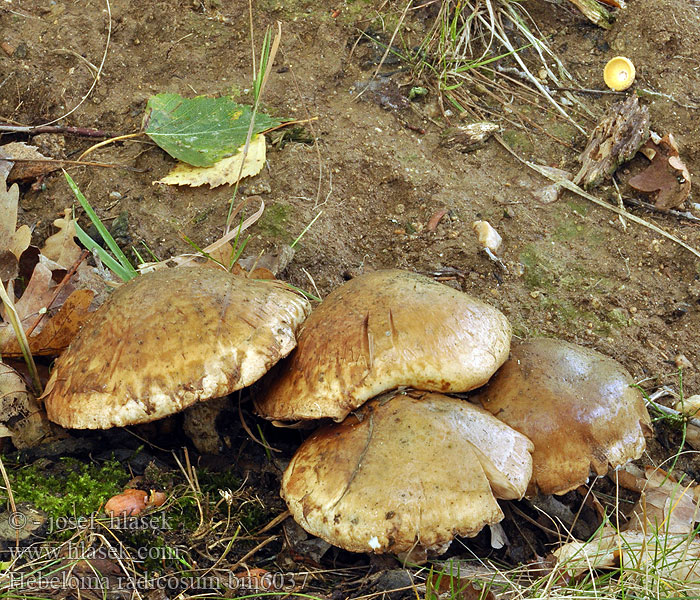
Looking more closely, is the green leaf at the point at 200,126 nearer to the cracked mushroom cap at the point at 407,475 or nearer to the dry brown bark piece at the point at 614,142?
the dry brown bark piece at the point at 614,142

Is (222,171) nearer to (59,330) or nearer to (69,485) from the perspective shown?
(59,330)

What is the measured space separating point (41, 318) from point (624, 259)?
3.15 metres

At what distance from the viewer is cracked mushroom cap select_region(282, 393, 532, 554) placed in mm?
2158

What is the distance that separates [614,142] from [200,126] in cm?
259

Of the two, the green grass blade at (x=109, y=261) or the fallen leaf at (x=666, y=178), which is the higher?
the fallen leaf at (x=666, y=178)

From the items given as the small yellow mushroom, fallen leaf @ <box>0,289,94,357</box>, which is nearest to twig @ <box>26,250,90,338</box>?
fallen leaf @ <box>0,289,94,357</box>

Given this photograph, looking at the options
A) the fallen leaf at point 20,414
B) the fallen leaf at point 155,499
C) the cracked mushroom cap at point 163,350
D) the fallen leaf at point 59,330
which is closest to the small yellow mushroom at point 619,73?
the cracked mushroom cap at point 163,350

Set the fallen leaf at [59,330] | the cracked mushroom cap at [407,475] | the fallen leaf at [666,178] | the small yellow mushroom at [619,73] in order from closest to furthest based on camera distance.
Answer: the cracked mushroom cap at [407,475] → the fallen leaf at [59,330] → the fallen leaf at [666,178] → the small yellow mushroom at [619,73]

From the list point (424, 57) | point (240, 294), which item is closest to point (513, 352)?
point (240, 294)

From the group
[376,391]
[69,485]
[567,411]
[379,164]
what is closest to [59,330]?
[69,485]

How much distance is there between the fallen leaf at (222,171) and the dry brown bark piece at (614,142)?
202cm

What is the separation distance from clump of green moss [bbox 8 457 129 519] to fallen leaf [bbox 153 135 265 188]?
1.81m

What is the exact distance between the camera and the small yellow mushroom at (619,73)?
467 cm

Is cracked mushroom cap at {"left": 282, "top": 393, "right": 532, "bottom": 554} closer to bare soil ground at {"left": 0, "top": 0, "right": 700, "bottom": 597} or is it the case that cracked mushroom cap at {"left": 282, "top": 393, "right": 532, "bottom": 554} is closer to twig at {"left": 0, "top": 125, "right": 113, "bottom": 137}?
bare soil ground at {"left": 0, "top": 0, "right": 700, "bottom": 597}
